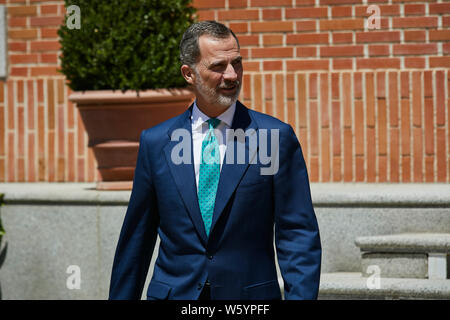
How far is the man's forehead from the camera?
2885mm

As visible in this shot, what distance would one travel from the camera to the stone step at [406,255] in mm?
4855

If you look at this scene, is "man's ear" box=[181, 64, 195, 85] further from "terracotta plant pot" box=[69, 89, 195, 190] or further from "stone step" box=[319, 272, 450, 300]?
"terracotta plant pot" box=[69, 89, 195, 190]

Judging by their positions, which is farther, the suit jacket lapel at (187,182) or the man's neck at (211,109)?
the man's neck at (211,109)

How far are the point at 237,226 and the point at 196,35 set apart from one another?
0.78 metres

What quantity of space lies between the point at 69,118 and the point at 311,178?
222 centimetres

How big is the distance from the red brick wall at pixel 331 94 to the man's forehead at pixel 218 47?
3428 millimetres

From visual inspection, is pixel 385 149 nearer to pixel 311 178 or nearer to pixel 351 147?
pixel 351 147

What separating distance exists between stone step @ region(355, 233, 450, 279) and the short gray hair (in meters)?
2.41

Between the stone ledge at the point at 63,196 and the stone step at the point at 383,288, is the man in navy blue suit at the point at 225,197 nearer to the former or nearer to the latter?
the stone step at the point at 383,288

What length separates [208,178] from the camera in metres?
2.92

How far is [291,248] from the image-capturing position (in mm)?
2906

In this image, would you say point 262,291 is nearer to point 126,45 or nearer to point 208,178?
point 208,178

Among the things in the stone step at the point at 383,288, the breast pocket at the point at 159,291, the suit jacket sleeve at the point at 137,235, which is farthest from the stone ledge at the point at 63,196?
the breast pocket at the point at 159,291

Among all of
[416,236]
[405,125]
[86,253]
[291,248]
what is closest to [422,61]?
[405,125]
